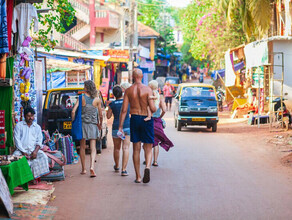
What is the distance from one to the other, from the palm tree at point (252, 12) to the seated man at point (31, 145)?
1268 cm

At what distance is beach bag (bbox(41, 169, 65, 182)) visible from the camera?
9.38 metres

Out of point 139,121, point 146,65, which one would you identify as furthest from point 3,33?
point 146,65

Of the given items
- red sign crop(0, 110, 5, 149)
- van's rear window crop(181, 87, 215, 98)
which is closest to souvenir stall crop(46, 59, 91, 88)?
van's rear window crop(181, 87, 215, 98)

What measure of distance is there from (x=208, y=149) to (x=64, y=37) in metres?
21.8

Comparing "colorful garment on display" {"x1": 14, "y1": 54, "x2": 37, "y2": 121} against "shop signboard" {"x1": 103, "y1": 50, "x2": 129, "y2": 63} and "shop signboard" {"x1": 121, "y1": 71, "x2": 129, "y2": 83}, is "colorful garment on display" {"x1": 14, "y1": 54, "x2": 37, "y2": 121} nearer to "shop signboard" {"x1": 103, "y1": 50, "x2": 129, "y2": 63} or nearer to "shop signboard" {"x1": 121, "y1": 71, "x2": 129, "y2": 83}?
"shop signboard" {"x1": 121, "y1": 71, "x2": 129, "y2": 83}

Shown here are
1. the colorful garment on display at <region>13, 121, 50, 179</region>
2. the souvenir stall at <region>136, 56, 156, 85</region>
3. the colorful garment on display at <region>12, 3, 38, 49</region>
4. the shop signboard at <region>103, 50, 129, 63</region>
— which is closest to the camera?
the colorful garment on display at <region>13, 121, 50, 179</region>

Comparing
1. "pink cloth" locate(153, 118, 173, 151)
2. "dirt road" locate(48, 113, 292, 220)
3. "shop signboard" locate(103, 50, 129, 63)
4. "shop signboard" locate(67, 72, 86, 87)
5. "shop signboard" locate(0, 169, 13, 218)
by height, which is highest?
"shop signboard" locate(103, 50, 129, 63)

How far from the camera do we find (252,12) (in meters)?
19.4

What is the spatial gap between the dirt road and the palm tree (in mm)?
7470

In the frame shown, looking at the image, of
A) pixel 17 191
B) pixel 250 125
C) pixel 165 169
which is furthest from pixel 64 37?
pixel 17 191

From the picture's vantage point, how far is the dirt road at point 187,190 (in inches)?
274

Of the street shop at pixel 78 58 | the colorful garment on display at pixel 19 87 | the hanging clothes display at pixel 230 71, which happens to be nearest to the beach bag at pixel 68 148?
the colorful garment on display at pixel 19 87

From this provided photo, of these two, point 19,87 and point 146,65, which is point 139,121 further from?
point 146,65

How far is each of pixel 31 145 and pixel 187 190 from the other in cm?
287
